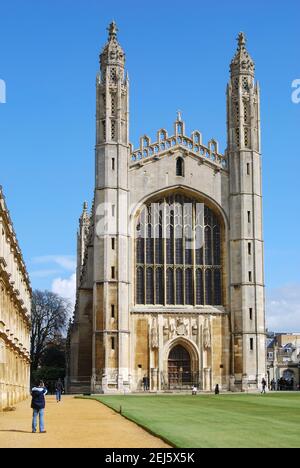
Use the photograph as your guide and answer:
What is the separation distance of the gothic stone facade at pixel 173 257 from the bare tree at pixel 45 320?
35.9 metres

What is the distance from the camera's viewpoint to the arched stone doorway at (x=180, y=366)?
59.5m

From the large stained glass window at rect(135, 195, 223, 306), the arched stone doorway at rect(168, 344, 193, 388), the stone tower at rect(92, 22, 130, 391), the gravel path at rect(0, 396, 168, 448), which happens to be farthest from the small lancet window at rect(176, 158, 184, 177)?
the gravel path at rect(0, 396, 168, 448)

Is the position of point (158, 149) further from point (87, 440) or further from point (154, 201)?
point (87, 440)

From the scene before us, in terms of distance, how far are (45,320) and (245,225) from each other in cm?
4774

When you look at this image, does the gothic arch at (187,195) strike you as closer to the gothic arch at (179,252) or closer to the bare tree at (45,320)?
the gothic arch at (179,252)

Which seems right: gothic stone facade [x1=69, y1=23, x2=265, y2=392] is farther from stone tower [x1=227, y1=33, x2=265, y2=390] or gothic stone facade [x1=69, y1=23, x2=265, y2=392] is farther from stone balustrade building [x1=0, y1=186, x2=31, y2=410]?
stone balustrade building [x1=0, y1=186, x2=31, y2=410]

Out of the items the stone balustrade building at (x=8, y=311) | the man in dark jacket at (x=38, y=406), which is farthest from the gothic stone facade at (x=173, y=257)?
the man in dark jacket at (x=38, y=406)

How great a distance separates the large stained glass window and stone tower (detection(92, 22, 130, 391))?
2019 millimetres

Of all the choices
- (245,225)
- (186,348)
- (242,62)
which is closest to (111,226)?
(245,225)

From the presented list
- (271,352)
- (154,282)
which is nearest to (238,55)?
(154,282)

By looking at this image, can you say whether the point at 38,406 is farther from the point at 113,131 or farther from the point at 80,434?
the point at 113,131

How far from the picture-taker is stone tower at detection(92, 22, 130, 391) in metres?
56.7

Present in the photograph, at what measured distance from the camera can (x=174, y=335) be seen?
2324 inches
